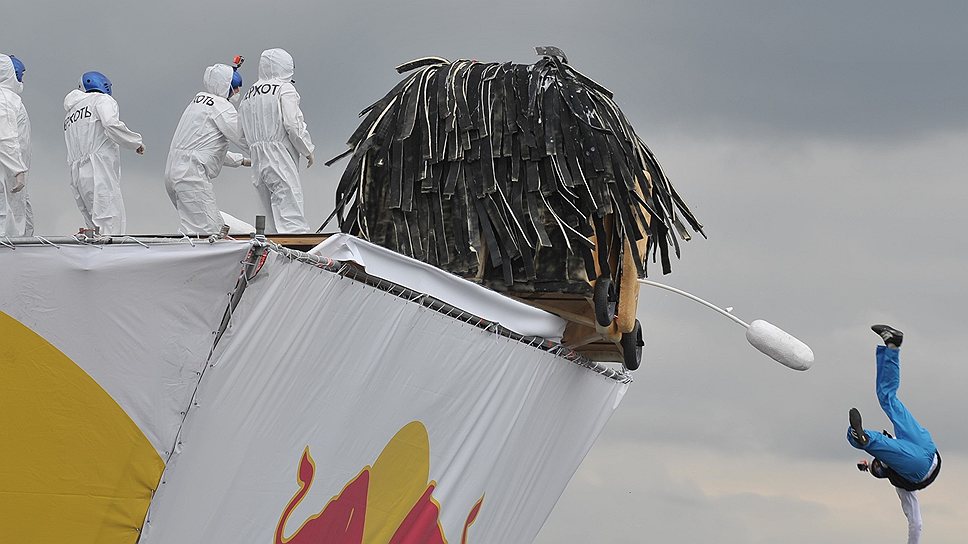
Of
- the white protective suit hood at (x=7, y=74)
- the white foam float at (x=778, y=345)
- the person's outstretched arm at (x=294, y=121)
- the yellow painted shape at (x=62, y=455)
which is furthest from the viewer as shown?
the white protective suit hood at (x=7, y=74)

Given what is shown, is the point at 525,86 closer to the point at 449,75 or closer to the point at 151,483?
the point at 449,75

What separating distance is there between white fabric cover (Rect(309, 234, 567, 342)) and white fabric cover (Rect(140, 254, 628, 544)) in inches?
4.2

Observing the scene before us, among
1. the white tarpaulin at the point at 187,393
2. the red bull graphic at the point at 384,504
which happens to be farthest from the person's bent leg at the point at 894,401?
the white tarpaulin at the point at 187,393

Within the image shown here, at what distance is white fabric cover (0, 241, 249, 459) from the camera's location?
19.3 ft

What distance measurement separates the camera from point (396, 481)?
7.52 meters

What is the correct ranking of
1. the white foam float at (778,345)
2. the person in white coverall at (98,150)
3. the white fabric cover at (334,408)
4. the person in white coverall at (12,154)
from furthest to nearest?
1. the person in white coverall at (12,154)
2. the person in white coverall at (98,150)
3. the white foam float at (778,345)
4. the white fabric cover at (334,408)

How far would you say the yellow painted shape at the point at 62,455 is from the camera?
5.82 m

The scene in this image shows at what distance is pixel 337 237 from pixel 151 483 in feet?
4.67

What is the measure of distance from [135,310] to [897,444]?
22.5 ft

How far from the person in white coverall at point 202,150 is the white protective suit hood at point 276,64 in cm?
62

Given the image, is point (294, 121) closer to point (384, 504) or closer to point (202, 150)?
point (202, 150)

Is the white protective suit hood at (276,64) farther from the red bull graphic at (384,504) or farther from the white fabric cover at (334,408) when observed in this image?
the red bull graphic at (384,504)

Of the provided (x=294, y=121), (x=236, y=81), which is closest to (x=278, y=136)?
(x=294, y=121)

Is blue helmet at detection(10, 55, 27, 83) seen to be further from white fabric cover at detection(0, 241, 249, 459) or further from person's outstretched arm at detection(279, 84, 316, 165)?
white fabric cover at detection(0, 241, 249, 459)
